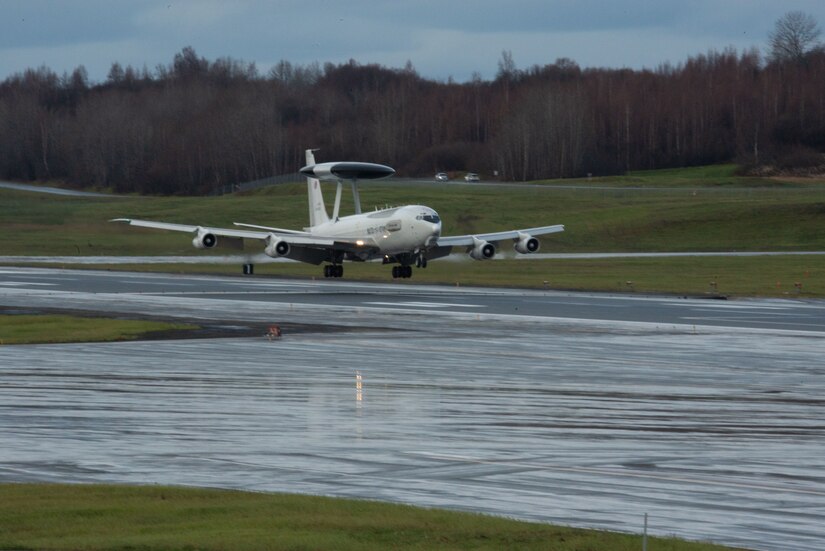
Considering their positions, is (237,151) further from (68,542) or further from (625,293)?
(68,542)

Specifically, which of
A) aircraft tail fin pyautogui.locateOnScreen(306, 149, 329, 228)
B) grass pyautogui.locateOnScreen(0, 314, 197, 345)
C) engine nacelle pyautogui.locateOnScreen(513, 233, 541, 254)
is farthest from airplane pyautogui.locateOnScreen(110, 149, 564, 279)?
grass pyautogui.locateOnScreen(0, 314, 197, 345)

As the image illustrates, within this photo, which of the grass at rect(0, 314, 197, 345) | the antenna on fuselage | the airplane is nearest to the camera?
the grass at rect(0, 314, 197, 345)

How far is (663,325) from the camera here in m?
41.9

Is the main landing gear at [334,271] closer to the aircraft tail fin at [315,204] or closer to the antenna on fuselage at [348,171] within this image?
the antenna on fuselage at [348,171]

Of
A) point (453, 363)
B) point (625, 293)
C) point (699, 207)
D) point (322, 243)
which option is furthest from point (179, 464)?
point (699, 207)

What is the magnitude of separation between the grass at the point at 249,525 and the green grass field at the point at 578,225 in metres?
47.5

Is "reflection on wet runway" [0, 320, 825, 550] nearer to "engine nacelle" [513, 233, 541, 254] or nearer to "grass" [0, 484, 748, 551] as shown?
"grass" [0, 484, 748, 551]

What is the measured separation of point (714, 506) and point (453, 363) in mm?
16610

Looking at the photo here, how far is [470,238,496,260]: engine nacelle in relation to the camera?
70750mm

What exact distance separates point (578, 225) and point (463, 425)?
95887mm

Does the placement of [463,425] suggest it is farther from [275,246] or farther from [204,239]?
[204,239]

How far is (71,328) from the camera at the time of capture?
1561 inches

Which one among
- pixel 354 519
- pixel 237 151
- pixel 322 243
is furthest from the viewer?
pixel 237 151

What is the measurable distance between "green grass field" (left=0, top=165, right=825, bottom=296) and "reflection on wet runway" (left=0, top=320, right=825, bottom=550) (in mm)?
30911
